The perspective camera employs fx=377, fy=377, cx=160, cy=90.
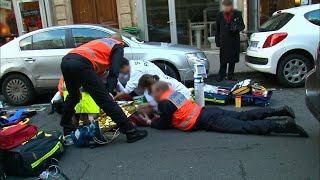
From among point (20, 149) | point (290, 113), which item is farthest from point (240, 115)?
point (20, 149)

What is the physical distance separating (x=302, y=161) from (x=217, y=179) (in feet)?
3.07

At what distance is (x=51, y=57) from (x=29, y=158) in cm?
362

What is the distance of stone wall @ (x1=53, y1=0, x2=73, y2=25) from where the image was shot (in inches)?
466

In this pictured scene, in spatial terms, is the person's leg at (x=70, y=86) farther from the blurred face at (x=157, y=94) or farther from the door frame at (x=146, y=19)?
the door frame at (x=146, y=19)

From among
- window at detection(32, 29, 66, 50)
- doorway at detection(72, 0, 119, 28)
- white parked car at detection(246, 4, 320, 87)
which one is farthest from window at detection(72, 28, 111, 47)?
doorway at detection(72, 0, 119, 28)

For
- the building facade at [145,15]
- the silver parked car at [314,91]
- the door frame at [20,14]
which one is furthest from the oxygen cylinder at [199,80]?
the door frame at [20,14]

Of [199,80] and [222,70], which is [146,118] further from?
[222,70]

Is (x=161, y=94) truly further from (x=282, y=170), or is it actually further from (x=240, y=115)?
(x=282, y=170)

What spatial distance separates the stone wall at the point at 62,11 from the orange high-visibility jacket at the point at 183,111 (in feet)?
26.5

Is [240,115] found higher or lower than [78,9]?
lower

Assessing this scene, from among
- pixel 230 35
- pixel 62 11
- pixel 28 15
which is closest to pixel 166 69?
pixel 230 35

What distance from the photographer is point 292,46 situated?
670 cm

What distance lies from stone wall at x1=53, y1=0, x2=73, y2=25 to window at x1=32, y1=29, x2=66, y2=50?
4.78 meters

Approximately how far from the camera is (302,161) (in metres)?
3.78
